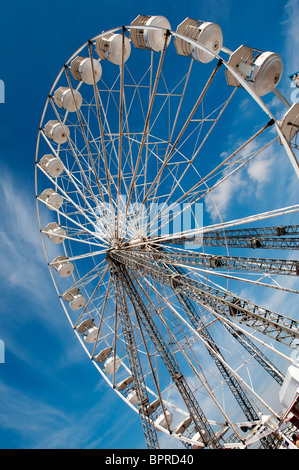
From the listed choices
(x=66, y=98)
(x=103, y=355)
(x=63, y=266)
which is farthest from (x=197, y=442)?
(x=66, y=98)

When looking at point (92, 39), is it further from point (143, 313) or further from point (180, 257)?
point (143, 313)

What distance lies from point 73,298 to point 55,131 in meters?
13.0

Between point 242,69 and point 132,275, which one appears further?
point 132,275

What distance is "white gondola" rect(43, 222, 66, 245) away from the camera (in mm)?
20422

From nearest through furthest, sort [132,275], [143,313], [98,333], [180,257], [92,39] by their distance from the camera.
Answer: [92,39] < [180,257] < [143,313] < [132,275] < [98,333]

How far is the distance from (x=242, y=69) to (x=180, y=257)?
9296 millimetres

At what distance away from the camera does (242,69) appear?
28.1ft

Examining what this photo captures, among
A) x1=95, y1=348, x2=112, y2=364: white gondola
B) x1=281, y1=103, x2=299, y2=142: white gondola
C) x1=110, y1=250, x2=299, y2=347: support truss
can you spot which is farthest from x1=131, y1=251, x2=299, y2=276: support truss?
x1=95, y1=348, x2=112, y2=364: white gondola

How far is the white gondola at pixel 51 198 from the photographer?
19.4m

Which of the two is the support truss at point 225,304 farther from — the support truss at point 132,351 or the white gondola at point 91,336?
the white gondola at point 91,336

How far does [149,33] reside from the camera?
12.1 m

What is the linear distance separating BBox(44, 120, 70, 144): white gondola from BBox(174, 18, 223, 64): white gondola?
32.4 feet

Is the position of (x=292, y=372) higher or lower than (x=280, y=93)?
lower
